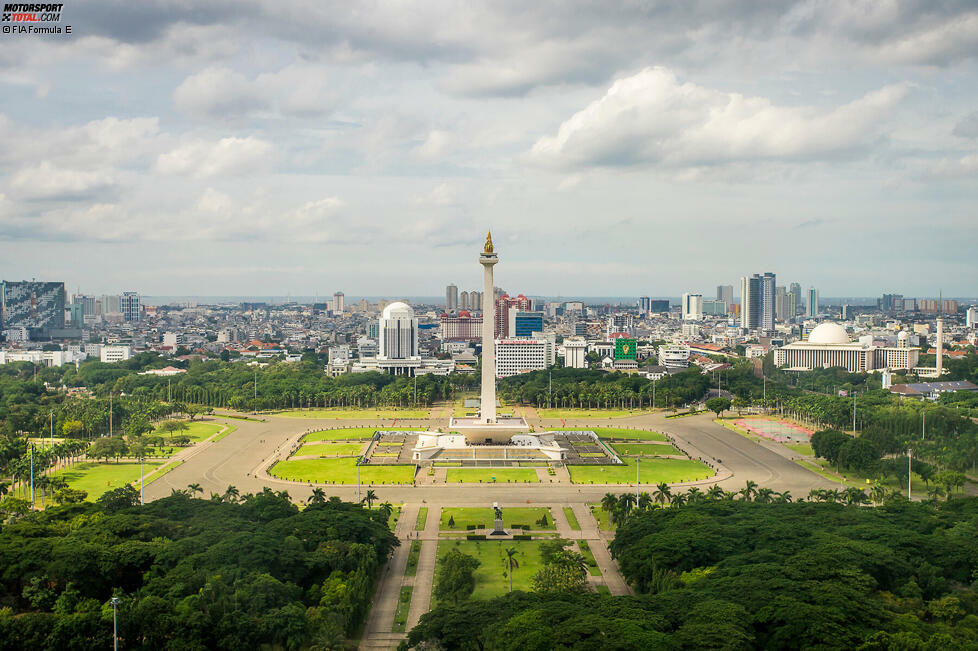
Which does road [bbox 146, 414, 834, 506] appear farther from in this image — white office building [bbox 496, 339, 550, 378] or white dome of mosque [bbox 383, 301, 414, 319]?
white office building [bbox 496, 339, 550, 378]

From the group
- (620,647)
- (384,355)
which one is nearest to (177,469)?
(620,647)

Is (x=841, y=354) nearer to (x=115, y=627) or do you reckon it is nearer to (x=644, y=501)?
(x=644, y=501)

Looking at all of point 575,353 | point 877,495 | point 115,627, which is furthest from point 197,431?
point 575,353

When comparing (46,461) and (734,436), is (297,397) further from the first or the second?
(734,436)

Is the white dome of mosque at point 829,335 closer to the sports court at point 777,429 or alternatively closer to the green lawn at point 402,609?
the sports court at point 777,429

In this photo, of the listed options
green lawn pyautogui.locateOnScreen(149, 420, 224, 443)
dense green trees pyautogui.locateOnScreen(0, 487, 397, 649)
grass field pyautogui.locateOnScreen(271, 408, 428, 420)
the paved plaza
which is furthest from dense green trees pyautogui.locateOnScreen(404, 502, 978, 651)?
grass field pyautogui.locateOnScreen(271, 408, 428, 420)

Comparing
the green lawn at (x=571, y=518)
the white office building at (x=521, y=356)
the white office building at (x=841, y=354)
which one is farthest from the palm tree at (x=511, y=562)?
the white office building at (x=841, y=354)
